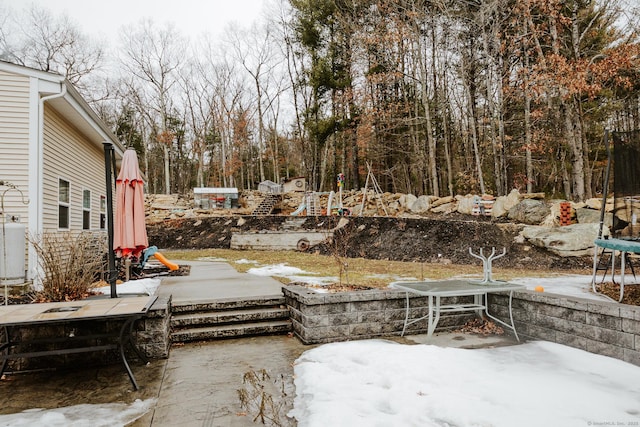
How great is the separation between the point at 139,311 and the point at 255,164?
30871 millimetres

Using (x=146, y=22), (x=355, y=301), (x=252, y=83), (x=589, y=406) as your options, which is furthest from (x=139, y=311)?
(x=146, y=22)

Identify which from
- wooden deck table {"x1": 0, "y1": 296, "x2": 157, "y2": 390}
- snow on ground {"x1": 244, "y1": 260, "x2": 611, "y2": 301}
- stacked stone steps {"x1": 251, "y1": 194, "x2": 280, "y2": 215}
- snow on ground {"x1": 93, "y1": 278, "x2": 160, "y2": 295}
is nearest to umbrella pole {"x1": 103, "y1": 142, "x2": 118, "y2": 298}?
wooden deck table {"x1": 0, "y1": 296, "x2": 157, "y2": 390}

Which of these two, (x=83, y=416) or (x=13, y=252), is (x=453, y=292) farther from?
(x=13, y=252)

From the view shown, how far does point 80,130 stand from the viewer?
9023mm

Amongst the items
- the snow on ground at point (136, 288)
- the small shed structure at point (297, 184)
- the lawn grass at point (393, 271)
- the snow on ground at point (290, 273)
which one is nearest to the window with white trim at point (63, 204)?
the snow on ground at point (136, 288)

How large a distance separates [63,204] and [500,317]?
27.7 ft

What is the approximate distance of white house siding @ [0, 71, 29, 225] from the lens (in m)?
6.29

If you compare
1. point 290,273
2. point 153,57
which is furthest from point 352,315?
point 153,57

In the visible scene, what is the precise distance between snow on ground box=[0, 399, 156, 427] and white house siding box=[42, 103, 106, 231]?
16.8ft

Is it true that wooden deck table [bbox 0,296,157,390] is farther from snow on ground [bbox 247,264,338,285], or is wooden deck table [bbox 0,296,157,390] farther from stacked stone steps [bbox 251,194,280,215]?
stacked stone steps [bbox 251,194,280,215]

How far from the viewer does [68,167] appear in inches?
332

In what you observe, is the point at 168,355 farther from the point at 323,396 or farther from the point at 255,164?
the point at 255,164

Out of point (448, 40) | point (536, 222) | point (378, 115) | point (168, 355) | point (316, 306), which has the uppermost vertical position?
point (448, 40)

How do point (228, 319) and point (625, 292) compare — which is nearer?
point (228, 319)
